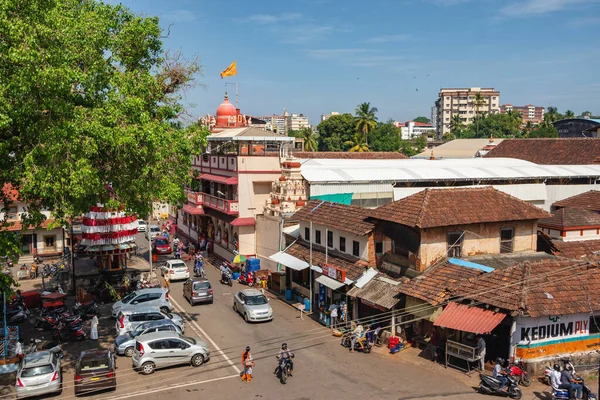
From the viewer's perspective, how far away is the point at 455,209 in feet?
82.9

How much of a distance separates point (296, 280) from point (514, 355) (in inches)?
600

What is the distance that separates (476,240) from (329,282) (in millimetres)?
7528

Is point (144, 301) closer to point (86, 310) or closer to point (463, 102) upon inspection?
point (86, 310)

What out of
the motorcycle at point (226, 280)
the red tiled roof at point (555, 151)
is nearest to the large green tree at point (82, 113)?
the motorcycle at point (226, 280)

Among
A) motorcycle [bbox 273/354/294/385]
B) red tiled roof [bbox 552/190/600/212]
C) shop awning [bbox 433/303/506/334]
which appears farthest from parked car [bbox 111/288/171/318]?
red tiled roof [bbox 552/190/600/212]

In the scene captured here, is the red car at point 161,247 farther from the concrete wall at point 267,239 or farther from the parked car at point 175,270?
the concrete wall at point 267,239

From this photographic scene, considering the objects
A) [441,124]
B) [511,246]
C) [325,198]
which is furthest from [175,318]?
[441,124]

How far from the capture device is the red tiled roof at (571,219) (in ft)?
99.6

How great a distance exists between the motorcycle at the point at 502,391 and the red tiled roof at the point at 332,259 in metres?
8.90

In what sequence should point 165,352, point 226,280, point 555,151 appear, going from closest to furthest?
1. point 165,352
2. point 226,280
3. point 555,151

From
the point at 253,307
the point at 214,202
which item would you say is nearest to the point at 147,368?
the point at 253,307

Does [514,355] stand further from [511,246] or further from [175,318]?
[175,318]

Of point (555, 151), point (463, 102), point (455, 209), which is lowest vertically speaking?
point (455, 209)

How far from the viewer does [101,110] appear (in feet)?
65.0
